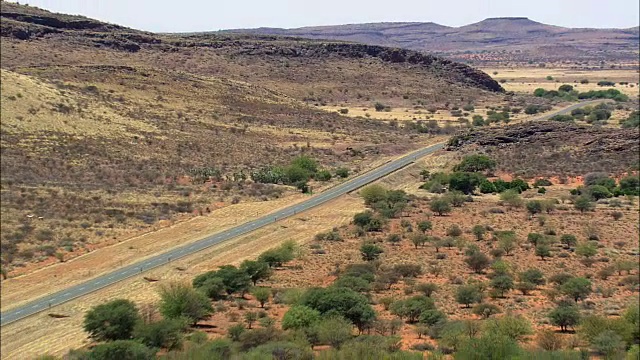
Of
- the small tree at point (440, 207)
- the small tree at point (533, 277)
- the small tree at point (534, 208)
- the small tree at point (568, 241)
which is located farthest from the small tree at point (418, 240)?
the small tree at point (534, 208)

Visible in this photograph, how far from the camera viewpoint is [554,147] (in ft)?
259

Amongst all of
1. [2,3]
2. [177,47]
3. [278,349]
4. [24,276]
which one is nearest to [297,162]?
[24,276]

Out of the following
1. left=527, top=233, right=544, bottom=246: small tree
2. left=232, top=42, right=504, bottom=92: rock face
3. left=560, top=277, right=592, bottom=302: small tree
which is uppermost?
left=232, top=42, right=504, bottom=92: rock face

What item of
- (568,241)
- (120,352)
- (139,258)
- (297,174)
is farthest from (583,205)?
(120,352)

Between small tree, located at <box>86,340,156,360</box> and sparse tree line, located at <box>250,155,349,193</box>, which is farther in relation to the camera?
sparse tree line, located at <box>250,155,349,193</box>

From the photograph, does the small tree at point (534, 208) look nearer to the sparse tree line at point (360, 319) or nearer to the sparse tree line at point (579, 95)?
the sparse tree line at point (360, 319)

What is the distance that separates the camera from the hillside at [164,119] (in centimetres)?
4369

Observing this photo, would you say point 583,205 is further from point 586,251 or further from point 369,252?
point 369,252

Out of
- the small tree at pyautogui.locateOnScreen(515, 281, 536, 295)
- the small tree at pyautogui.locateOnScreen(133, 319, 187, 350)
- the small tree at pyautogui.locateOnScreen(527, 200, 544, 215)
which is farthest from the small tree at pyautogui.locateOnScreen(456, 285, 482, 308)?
the small tree at pyautogui.locateOnScreen(527, 200, 544, 215)

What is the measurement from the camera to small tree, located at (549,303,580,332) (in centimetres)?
2877

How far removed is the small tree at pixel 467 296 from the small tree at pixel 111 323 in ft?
45.7

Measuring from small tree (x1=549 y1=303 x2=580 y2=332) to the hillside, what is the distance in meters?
22.2

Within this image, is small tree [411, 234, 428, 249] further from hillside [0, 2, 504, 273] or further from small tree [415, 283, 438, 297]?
hillside [0, 2, 504, 273]

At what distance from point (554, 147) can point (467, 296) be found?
51.2 meters
